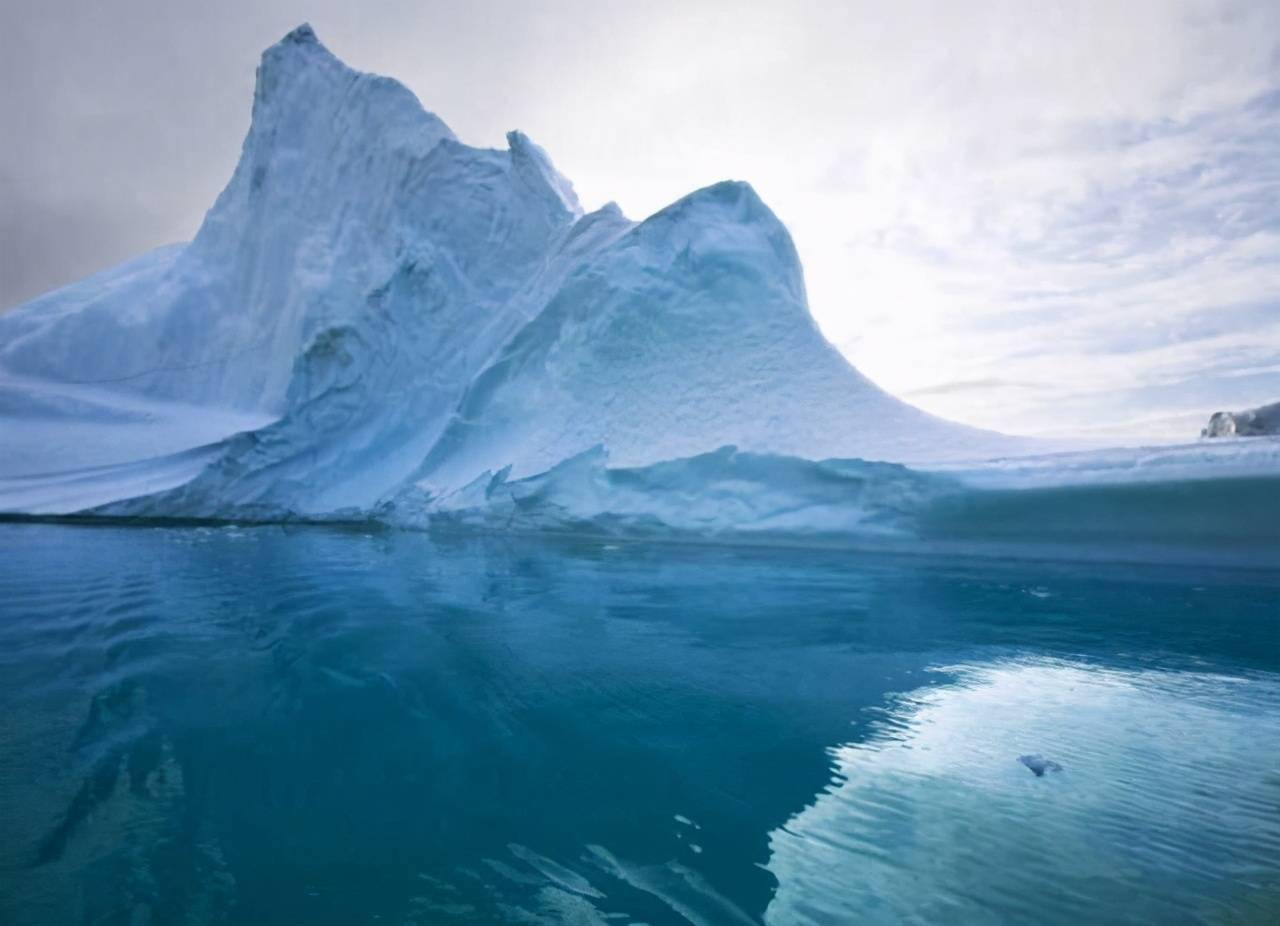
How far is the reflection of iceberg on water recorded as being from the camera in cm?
182

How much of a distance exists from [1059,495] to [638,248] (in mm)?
7893

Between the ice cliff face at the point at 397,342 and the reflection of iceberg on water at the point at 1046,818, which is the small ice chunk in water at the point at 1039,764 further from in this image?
the ice cliff face at the point at 397,342

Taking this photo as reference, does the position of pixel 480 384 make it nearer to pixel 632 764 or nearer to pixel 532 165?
pixel 532 165

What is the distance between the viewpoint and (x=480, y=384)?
13930 mm

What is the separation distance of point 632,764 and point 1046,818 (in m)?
1.33

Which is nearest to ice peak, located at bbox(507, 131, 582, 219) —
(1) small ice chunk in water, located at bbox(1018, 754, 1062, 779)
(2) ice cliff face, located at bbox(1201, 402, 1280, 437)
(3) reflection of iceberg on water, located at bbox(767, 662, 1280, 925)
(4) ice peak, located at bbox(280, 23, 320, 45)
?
(4) ice peak, located at bbox(280, 23, 320, 45)

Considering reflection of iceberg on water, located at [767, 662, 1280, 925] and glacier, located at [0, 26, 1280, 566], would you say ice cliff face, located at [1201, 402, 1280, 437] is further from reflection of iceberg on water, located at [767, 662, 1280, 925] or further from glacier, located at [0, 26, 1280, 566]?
reflection of iceberg on water, located at [767, 662, 1280, 925]

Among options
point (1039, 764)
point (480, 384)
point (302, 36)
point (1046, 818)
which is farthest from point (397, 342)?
point (1046, 818)

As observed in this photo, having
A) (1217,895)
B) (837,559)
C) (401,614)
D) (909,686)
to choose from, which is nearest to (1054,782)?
(1217,895)

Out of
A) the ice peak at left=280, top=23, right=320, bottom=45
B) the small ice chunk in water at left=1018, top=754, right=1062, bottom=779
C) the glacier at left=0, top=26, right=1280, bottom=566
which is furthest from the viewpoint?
the ice peak at left=280, top=23, right=320, bottom=45

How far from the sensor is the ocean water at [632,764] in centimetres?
182

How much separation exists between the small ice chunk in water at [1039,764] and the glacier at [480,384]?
600 cm

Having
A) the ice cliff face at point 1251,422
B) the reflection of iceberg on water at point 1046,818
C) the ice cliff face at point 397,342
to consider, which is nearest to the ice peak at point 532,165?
the ice cliff face at point 397,342

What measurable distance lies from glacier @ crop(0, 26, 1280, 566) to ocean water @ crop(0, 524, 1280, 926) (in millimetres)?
3802
